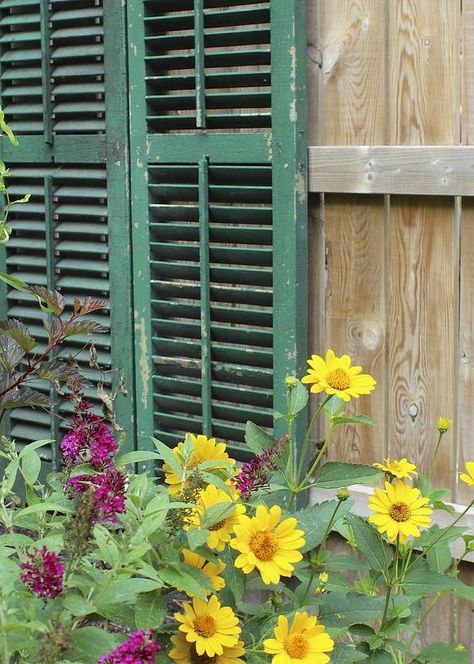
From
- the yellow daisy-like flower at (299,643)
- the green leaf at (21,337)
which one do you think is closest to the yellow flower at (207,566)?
the yellow daisy-like flower at (299,643)

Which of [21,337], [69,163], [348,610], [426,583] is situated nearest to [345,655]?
[348,610]

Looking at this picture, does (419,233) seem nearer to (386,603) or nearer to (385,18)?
(385,18)

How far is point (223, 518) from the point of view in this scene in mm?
1524

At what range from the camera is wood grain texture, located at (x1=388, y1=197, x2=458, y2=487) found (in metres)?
2.84

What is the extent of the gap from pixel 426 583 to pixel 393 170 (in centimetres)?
141

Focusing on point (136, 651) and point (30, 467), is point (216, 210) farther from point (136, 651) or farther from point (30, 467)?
point (136, 651)

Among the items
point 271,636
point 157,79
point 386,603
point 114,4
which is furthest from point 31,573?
point 114,4

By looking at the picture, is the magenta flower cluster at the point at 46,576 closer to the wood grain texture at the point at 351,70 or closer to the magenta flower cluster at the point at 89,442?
the magenta flower cluster at the point at 89,442

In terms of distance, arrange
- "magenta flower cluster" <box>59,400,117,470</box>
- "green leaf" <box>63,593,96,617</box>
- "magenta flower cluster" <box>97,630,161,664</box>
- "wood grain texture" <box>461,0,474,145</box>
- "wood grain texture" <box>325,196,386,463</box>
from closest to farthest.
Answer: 1. "magenta flower cluster" <box>97,630,161,664</box>
2. "green leaf" <box>63,593,96,617</box>
3. "magenta flower cluster" <box>59,400,117,470</box>
4. "wood grain texture" <box>461,0,474,145</box>
5. "wood grain texture" <box>325,196,386,463</box>

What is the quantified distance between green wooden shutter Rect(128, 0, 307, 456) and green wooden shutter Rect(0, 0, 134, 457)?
8 cm

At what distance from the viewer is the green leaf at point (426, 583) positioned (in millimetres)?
1696

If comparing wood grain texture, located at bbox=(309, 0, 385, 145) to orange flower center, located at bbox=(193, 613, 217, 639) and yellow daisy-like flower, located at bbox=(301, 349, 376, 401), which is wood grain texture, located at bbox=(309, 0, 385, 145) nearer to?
yellow daisy-like flower, located at bbox=(301, 349, 376, 401)

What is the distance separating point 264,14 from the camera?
9.80 feet

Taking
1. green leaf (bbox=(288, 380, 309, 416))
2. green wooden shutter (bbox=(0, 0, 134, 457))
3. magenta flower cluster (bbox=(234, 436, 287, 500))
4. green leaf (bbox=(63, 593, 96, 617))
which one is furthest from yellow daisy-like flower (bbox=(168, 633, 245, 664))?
green wooden shutter (bbox=(0, 0, 134, 457))
